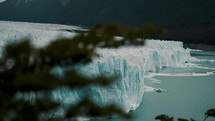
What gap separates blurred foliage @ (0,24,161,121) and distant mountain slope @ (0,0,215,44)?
5793 centimetres

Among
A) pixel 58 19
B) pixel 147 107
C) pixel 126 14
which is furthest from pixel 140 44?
pixel 58 19

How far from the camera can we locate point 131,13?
79625 mm

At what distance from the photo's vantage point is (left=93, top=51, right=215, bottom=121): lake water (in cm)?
1320

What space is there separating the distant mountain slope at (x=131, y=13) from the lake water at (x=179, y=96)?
36484 millimetres

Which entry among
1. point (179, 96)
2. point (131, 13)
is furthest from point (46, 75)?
point (131, 13)

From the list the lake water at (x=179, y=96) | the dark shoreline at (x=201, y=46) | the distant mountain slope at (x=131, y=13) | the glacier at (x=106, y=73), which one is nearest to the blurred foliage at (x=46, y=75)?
the lake water at (x=179, y=96)

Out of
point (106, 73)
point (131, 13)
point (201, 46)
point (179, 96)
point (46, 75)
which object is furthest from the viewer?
point (131, 13)

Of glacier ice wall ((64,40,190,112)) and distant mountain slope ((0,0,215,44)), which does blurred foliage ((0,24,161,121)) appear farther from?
distant mountain slope ((0,0,215,44))

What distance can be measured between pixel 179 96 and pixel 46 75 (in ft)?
50.8

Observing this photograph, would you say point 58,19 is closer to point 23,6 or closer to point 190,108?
point 23,6

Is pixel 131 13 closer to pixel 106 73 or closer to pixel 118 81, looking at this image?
pixel 106 73

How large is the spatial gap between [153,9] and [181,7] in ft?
18.2

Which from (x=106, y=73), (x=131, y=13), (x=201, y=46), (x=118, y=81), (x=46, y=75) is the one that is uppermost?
(x=131, y=13)

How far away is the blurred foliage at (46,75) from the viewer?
1.58 meters
